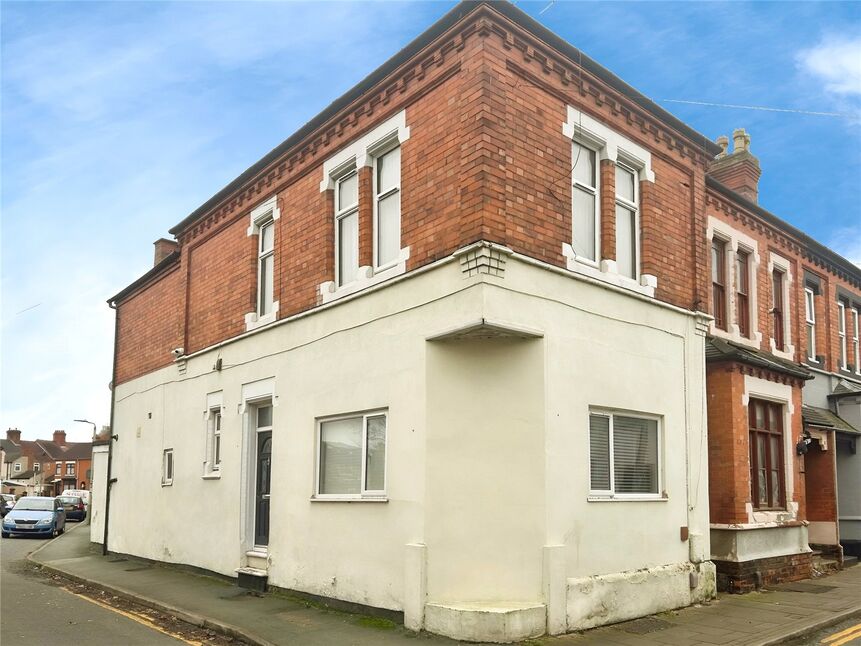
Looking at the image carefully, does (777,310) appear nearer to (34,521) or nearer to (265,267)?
(265,267)

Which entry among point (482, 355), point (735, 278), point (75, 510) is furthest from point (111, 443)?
point (75, 510)

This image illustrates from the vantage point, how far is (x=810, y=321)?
63.0 feet

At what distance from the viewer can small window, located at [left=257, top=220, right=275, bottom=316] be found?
14.7 m

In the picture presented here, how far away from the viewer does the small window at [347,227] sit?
40.6 ft

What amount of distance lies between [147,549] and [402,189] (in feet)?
37.6

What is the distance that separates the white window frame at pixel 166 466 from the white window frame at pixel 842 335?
54.5ft

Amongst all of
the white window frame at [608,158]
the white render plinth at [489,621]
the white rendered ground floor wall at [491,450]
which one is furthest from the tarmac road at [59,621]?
the white window frame at [608,158]

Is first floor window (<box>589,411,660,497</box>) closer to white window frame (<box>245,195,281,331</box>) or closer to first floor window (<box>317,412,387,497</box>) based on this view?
first floor window (<box>317,412,387,497</box>)

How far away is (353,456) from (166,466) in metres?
7.95

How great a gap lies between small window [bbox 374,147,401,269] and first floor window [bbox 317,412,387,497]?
2.34 m

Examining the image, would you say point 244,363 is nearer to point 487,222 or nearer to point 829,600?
point 487,222

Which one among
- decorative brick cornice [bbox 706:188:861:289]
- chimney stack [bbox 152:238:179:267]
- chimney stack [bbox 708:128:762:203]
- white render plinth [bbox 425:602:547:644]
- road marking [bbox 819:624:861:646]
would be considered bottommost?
road marking [bbox 819:624:861:646]

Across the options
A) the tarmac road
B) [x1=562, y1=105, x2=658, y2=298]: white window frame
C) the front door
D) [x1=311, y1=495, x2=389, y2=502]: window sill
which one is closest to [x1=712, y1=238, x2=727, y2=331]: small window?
[x1=562, y1=105, x2=658, y2=298]: white window frame

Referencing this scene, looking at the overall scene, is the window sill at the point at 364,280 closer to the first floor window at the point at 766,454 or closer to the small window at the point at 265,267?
the small window at the point at 265,267
